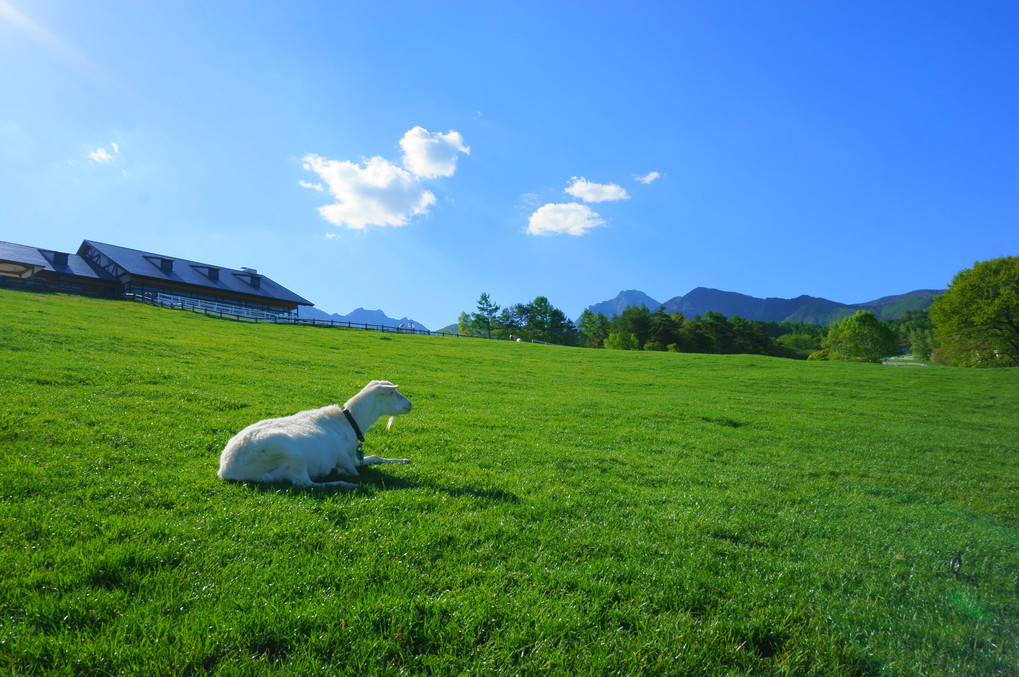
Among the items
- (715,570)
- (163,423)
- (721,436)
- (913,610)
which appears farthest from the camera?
(721,436)

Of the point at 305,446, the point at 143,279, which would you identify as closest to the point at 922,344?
the point at 305,446

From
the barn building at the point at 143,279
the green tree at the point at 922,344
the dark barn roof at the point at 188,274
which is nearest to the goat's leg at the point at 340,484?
the barn building at the point at 143,279

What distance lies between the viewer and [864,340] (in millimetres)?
90375

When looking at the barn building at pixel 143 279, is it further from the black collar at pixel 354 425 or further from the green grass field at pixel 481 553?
the black collar at pixel 354 425

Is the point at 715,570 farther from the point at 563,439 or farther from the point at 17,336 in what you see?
the point at 17,336

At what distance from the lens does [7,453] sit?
646 centimetres

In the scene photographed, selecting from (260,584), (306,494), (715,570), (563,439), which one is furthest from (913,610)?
(563,439)

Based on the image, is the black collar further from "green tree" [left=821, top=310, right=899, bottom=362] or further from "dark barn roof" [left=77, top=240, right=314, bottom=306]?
"green tree" [left=821, top=310, right=899, bottom=362]

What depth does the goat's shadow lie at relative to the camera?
617 cm

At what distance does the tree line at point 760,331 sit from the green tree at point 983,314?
3.5 inches

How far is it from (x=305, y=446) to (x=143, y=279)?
69061 mm

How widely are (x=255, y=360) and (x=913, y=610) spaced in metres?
22.7

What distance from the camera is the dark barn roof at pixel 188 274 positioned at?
60156 millimetres

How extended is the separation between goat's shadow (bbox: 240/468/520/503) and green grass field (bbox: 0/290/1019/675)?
0.07 metres
